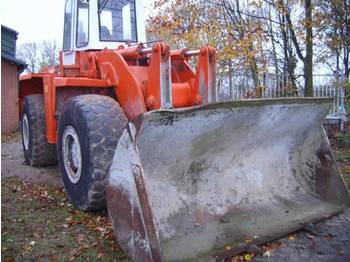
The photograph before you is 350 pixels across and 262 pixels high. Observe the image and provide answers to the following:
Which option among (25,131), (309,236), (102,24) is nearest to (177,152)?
(309,236)

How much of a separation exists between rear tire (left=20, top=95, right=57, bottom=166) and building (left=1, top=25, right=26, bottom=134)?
30.5ft

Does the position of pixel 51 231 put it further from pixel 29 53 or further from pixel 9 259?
pixel 29 53

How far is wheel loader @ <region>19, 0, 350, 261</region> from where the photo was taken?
3.42 m

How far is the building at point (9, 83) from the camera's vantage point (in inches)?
615

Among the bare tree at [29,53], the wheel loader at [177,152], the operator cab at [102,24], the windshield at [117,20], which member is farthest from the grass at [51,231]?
the bare tree at [29,53]

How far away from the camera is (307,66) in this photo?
11.2m

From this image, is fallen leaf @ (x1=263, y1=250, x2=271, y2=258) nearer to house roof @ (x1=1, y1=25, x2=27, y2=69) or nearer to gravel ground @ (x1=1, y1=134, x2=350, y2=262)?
gravel ground @ (x1=1, y1=134, x2=350, y2=262)

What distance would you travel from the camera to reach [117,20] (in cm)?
580

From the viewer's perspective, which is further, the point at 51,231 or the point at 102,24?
the point at 102,24

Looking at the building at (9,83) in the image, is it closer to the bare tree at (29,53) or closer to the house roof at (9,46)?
the house roof at (9,46)

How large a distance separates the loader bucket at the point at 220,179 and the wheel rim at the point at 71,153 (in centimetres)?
125

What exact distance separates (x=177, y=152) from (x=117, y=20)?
2.70m

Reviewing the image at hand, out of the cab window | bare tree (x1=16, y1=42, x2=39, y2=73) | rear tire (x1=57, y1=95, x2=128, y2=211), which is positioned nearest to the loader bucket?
rear tire (x1=57, y1=95, x2=128, y2=211)

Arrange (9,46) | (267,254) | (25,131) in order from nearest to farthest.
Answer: (267,254) → (25,131) → (9,46)
